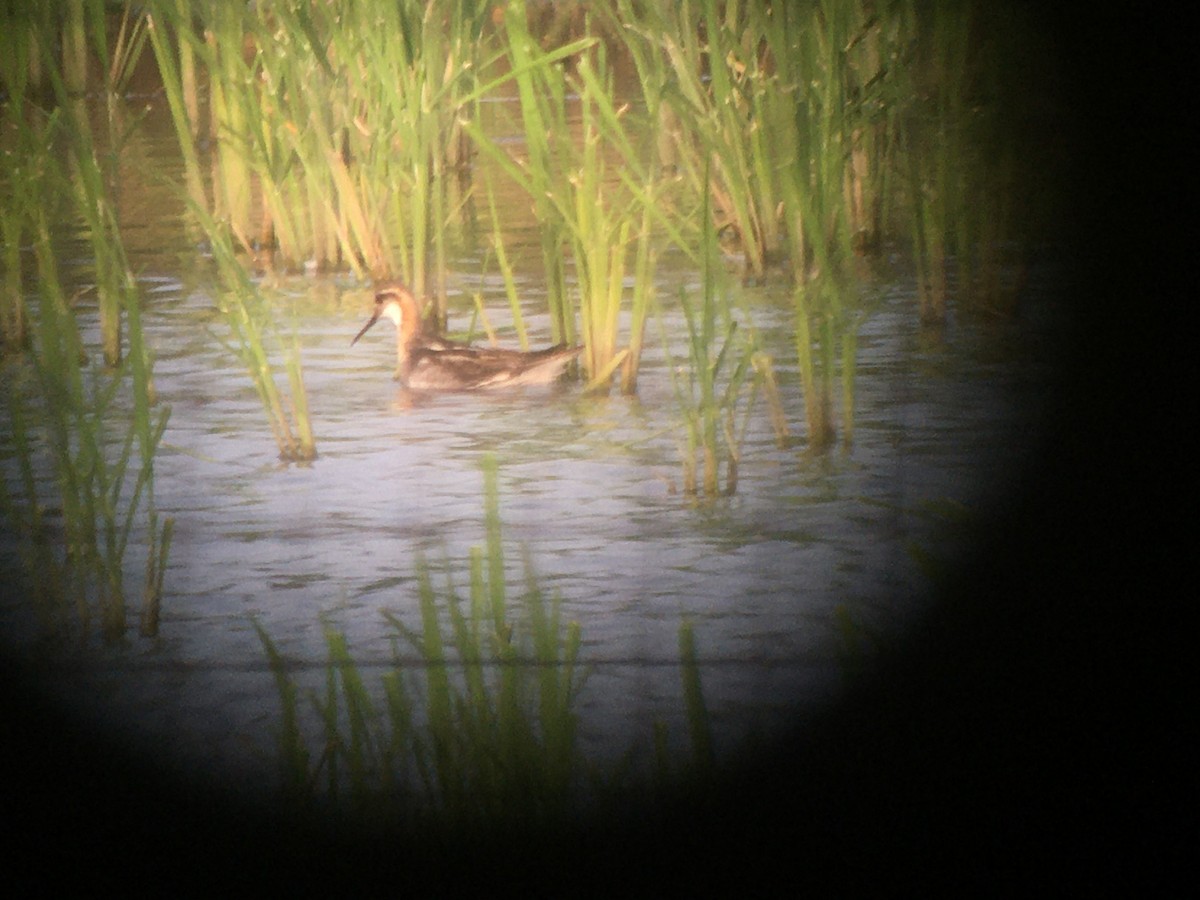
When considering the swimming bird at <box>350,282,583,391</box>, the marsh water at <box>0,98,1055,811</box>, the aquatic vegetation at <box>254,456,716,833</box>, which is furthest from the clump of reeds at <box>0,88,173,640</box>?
the swimming bird at <box>350,282,583,391</box>

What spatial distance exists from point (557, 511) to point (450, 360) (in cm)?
35

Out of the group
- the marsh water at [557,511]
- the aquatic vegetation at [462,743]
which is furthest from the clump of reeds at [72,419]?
the aquatic vegetation at [462,743]

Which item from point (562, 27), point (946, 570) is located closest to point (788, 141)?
point (562, 27)

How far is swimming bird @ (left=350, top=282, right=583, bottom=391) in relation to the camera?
89.4 inches

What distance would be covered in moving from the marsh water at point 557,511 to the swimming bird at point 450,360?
0.03 meters

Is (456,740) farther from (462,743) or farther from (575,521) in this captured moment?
(575,521)

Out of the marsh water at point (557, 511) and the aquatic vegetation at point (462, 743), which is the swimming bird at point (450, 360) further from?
the aquatic vegetation at point (462, 743)

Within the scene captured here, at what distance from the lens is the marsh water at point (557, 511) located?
1.79 metres

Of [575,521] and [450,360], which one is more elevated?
[450,360]

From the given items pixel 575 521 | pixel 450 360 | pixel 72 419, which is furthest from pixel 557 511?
pixel 72 419

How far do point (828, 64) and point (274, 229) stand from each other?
31.6 inches

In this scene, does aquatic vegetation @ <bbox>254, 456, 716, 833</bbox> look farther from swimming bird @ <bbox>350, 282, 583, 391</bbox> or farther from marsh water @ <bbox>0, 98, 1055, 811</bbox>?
swimming bird @ <bbox>350, 282, 583, 391</bbox>

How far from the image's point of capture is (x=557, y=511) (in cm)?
205

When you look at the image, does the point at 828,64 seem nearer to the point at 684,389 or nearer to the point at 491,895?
the point at 684,389
